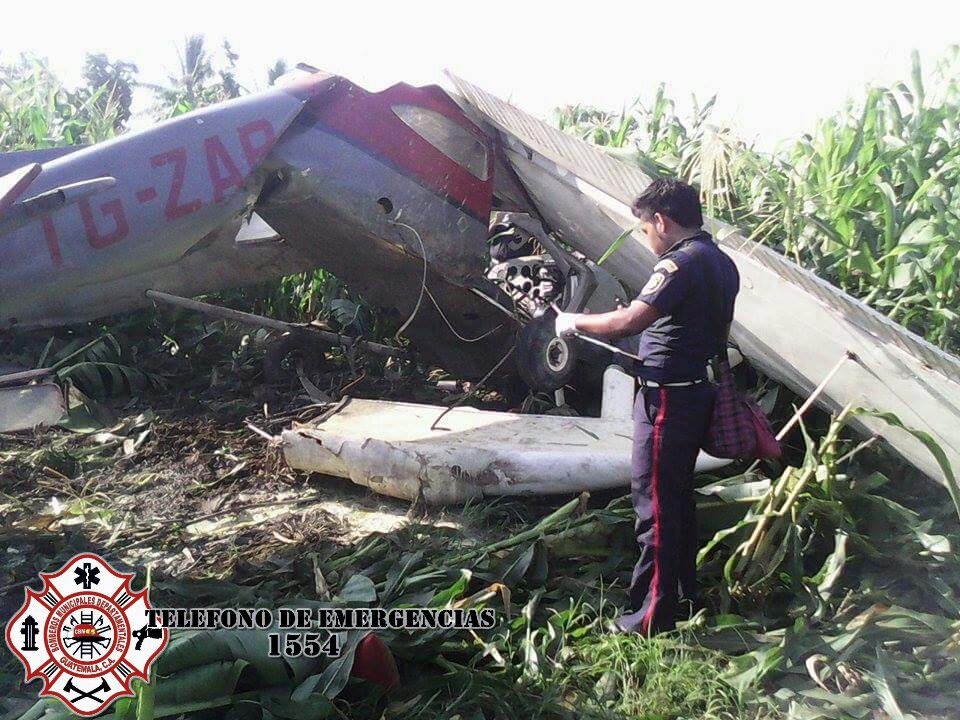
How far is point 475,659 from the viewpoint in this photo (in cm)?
269

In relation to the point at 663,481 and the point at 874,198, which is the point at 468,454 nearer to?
the point at 663,481

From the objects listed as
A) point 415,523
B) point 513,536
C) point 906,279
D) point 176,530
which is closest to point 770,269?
point 906,279

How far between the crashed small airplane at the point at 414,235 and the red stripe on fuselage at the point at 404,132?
1 centimetres

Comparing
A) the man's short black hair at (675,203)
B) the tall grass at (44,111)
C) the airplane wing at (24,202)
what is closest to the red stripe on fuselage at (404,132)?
the airplane wing at (24,202)

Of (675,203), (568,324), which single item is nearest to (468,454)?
(568,324)

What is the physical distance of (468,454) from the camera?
3.80 metres

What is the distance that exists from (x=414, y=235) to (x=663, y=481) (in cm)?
242

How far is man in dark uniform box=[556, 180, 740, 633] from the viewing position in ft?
9.11

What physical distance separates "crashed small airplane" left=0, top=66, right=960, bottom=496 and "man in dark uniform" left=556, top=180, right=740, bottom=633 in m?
0.69

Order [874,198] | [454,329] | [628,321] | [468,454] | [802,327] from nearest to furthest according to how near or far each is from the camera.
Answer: [628,321] < [802,327] < [468,454] < [874,198] < [454,329]

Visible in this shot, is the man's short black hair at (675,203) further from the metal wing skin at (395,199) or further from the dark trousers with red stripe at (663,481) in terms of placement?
the metal wing skin at (395,199)

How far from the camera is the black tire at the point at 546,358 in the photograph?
15.9 feet

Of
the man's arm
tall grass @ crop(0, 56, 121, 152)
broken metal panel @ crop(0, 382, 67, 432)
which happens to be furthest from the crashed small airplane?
tall grass @ crop(0, 56, 121, 152)

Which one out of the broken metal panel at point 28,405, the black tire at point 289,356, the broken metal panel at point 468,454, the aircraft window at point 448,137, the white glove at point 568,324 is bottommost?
the black tire at point 289,356
